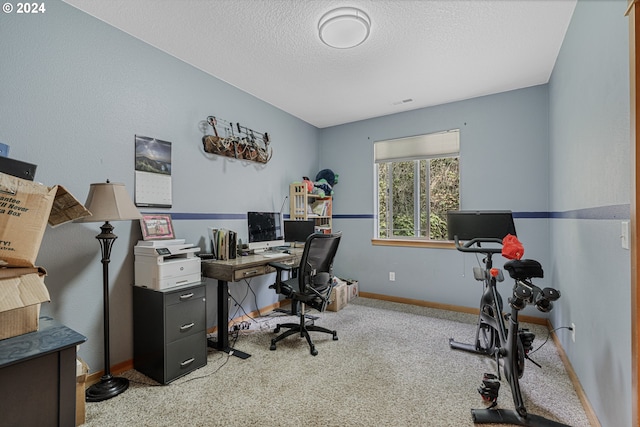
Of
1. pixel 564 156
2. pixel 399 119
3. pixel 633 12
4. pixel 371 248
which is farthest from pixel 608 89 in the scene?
pixel 371 248

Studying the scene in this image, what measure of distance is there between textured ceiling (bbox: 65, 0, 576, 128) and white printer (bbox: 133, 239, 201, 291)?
170 centimetres

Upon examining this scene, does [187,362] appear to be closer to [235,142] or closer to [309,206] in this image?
[235,142]

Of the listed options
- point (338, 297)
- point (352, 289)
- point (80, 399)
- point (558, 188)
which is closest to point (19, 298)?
point (80, 399)

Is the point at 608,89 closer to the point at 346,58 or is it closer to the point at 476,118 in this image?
the point at 346,58

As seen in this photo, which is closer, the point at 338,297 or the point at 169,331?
the point at 169,331

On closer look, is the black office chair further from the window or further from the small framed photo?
the window

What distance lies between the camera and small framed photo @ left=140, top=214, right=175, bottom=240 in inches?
91.8

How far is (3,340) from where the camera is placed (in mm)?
1019

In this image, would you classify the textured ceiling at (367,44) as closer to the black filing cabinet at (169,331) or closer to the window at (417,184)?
the window at (417,184)

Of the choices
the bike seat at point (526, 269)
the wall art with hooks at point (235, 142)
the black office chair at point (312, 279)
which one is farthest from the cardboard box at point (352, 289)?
the bike seat at point (526, 269)

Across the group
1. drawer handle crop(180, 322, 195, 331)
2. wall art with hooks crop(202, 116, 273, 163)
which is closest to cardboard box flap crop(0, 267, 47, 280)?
drawer handle crop(180, 322, 195, 331)

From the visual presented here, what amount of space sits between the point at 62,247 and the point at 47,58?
1258 mm

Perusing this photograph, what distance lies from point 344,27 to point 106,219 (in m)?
2.13

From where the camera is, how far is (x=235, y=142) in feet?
10.3
